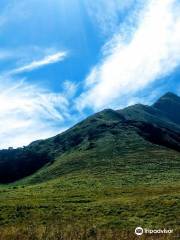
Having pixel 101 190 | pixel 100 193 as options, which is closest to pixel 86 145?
pixel 101 190

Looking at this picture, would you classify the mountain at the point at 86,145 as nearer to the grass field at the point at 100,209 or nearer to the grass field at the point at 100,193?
the grass field at the point at 100,193

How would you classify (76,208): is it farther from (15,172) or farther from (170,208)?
(15,172)

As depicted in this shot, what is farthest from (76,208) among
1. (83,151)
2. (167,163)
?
(83,151)

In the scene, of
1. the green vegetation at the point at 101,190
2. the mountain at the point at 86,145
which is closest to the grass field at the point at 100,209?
the green vegetation at the point at 101,190

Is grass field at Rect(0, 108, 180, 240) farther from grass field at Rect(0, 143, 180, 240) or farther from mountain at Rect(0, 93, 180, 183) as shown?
mountain at Rect(0, 93, 180, 183)

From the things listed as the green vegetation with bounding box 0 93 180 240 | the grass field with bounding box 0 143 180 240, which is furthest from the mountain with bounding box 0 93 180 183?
the grass field with bounding box 0 143 180 240

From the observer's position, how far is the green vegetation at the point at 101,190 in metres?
33.5

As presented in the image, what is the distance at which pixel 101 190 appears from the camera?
7694 cm

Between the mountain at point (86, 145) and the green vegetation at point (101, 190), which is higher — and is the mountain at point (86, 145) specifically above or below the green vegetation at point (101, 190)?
above

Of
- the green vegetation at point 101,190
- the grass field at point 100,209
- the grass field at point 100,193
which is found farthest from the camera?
the green vegetation at point 101,190

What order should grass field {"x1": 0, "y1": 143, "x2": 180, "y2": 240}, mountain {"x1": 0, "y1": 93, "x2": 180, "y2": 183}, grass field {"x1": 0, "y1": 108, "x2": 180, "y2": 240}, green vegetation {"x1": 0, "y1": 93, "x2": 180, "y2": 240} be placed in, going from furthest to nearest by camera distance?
mountain {"x1": 0, "y1": 93, "x2": 180, "y2": 183} < green vegetation {"x1": 0, "y1": 93, "x2": 180, "y2": 240} < grass field {"x1": 0, "y1": 108, "x2": 180, "y2": 240} < grass field {"x1": 0, "y1": 143, "x2": 180, "y2": 240}

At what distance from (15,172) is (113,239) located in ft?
519

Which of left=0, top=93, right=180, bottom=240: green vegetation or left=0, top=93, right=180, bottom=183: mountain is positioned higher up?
left=0, top=93, right=180, bottom=183: mountain

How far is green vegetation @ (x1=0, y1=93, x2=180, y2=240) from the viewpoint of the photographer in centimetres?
3347
